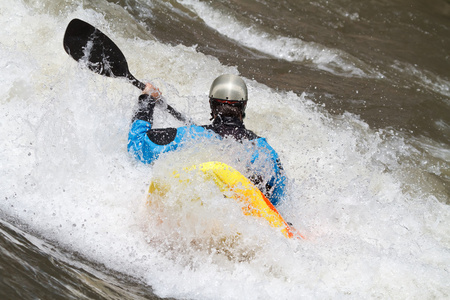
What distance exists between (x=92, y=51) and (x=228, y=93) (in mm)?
1439

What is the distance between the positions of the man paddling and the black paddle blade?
0.91 meters

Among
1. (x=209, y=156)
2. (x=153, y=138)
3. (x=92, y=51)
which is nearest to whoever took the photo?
(x=209, y=156)

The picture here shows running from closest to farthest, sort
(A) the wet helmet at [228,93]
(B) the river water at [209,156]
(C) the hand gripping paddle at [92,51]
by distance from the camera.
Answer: (B) the river water at [209,156] < (A) the wet helmet at [228,93] < (C) the hand gripping paddle at [92,51]

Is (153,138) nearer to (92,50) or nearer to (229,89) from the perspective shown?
(229,89)

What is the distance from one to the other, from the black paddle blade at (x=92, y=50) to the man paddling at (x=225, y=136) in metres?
0.91

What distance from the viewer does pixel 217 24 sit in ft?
24.0

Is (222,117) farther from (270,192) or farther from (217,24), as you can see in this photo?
(217,24)

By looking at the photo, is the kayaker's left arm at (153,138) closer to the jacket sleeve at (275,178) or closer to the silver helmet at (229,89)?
the silver helmet at (229,89)

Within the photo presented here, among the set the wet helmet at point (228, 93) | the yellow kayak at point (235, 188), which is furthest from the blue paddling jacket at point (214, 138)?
the yellow kayak at point (235, 188)

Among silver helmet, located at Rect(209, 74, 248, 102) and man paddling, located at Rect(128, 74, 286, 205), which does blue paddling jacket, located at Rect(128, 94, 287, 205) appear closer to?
man paddling, located at Rect(128, 74, 286, 205)

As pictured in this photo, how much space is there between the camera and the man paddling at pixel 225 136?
2.90 metres

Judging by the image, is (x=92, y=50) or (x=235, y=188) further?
(x=92, y=50)

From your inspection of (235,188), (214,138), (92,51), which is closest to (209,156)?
(214,138)

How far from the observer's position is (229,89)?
301 cm
